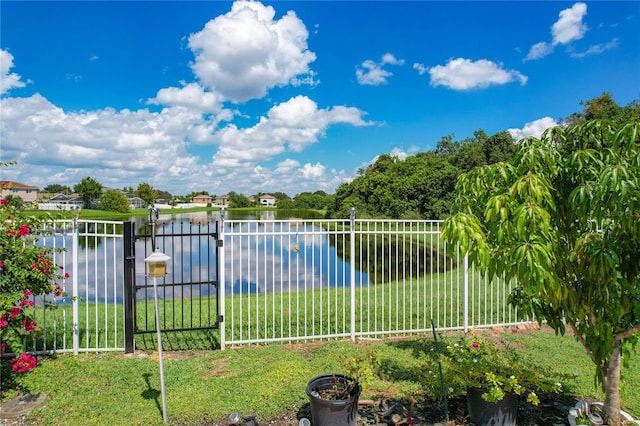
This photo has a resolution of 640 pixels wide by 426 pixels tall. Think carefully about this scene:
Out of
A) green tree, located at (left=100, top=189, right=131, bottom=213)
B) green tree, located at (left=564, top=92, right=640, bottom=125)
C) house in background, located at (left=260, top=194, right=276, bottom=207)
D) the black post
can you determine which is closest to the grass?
the black post

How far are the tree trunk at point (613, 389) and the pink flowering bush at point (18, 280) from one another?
5.27 m

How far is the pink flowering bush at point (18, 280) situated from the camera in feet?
12.5

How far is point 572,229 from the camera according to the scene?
2.98 meters

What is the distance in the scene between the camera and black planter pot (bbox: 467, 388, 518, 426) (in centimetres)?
306

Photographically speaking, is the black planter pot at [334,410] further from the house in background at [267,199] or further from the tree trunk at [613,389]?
the house in background at [267,199]

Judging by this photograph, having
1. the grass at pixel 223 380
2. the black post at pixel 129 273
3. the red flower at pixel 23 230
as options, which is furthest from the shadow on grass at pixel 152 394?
the red flower at pixel 23 230

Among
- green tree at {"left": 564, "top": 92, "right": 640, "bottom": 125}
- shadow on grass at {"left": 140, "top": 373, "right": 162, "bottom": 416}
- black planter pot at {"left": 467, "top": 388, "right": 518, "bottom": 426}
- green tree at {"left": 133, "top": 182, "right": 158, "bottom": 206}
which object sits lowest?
shadow on grass at {"left": 140, "top": 373, "right": 162, "bottom": 416}

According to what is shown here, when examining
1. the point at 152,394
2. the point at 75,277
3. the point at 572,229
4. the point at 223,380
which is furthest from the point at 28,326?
the point at 572,229

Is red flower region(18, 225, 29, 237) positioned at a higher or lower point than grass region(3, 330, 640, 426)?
higher

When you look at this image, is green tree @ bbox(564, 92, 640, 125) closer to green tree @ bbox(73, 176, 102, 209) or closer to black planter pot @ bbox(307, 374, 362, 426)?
black planter pot @ bbox(307, 374, 362, 426)

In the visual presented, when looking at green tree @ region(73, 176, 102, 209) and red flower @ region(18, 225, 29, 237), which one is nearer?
red flower @ region(18, 225, 29, 237)

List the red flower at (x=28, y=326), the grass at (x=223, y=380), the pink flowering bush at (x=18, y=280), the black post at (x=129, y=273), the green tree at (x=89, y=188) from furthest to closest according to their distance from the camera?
the green tree at (x=89, y=188) < the black post at (x=129, y=273) < the red flower at (x=28, y=326) < the pink flowering bush at (x=18, y=280) < the grass at (x=223, y=380)

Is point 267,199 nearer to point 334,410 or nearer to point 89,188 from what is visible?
point 89,188

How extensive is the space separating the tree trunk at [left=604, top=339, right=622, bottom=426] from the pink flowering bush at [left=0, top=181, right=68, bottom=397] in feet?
17.3
